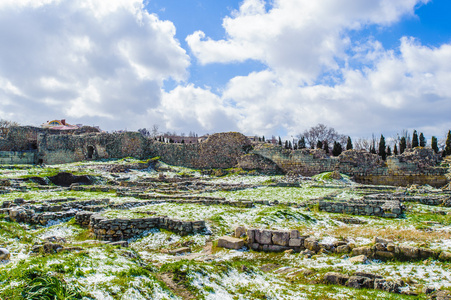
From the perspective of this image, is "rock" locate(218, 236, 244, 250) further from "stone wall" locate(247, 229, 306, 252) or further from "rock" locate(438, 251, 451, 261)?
"rock" locate(438, 251, 451, 261)

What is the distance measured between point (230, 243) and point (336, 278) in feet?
12.1

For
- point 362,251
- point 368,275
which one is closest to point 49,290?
point 368,275

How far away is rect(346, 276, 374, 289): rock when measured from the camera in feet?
22.5

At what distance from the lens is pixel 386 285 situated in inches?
262

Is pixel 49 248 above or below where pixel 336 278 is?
above

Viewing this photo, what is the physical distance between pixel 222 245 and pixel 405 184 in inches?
1098

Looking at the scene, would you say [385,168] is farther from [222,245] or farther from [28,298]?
[28,298]

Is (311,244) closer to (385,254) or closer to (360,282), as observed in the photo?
(385,254)

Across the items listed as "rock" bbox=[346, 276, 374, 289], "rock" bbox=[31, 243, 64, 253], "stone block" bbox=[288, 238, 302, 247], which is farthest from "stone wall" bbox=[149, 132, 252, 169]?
"rock" bbox=[346, 276, 374, 289]

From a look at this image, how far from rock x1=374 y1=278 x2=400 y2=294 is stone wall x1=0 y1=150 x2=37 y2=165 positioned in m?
48.8

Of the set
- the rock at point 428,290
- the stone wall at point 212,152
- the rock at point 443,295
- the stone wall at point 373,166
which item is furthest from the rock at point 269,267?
the stone wall at point 212,152

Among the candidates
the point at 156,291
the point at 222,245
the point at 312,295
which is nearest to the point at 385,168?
the point at 222,245

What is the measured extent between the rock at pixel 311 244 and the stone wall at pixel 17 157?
152 feet

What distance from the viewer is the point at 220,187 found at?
25.9 meters
